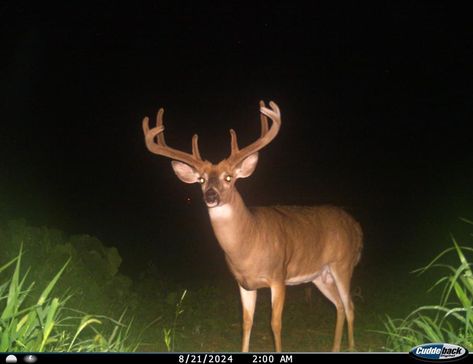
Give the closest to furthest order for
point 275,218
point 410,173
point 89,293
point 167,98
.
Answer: point 89,293, point 275,218, point 410,173, point 167,98

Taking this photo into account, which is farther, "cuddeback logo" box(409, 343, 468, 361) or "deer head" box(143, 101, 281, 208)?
"deer head" box(143, 101, 281, 208)

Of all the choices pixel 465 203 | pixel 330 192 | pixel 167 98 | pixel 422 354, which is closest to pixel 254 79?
pixel 167 98

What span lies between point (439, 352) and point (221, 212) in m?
2.69

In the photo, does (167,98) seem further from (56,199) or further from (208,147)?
(56,199)

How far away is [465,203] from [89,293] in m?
12.2

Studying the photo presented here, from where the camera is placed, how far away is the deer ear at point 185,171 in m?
5.48

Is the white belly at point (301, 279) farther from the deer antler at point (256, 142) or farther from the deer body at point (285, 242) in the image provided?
the deer antler at point (256, 142)

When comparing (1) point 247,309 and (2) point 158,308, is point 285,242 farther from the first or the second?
(2) point 158,308

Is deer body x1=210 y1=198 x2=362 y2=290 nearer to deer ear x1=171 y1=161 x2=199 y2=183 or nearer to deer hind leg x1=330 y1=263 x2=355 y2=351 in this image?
deer hind leg x1=330 y1=263 x2=355 y2=351

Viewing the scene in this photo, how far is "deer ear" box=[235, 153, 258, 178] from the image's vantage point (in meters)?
5.42

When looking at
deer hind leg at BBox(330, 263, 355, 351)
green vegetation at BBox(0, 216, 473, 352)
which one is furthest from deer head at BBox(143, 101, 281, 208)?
deer hind leg at BBox(330, 263, 355, 351)

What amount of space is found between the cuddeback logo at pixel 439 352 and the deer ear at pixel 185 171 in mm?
2985

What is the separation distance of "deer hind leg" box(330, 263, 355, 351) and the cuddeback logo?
306 centimetres

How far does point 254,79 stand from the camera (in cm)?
2244
